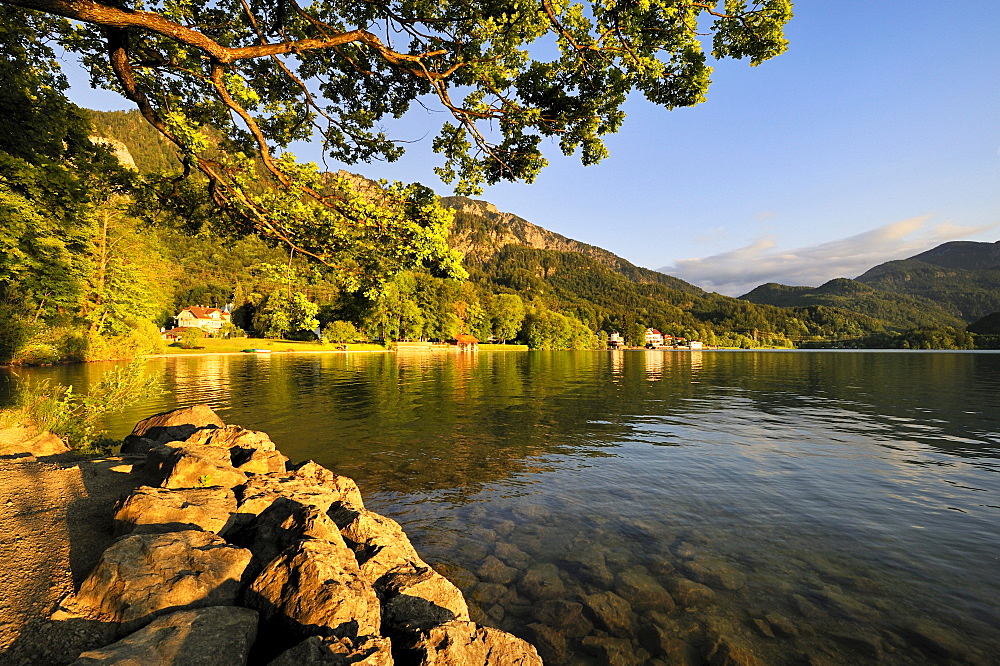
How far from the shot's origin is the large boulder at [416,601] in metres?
4.72

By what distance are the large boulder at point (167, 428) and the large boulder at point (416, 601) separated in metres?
9.53

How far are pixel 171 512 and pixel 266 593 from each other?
7.74 feet

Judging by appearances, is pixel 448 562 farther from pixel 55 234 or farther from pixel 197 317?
pixel 197 317

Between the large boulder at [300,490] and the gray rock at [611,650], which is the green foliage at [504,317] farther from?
the gray rock at [611,650]

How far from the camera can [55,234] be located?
15922 mm

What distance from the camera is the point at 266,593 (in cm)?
439

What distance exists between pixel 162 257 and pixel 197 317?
304 ft

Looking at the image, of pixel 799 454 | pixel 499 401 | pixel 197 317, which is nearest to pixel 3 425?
pixel 499 401

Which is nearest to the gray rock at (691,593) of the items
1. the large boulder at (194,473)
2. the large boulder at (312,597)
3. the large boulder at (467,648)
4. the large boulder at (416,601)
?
the large boulder at (467,648)

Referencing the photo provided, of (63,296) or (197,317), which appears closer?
(63,296)

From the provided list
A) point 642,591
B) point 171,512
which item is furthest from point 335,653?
point 642,591

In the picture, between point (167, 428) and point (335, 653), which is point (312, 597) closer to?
point (335, 653)

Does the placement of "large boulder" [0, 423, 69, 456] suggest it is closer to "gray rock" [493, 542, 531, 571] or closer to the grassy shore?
"gray rock" [493, 542, 531, 571]

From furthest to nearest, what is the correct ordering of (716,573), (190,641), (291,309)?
(291,309)
(716,573)
(190,641)
